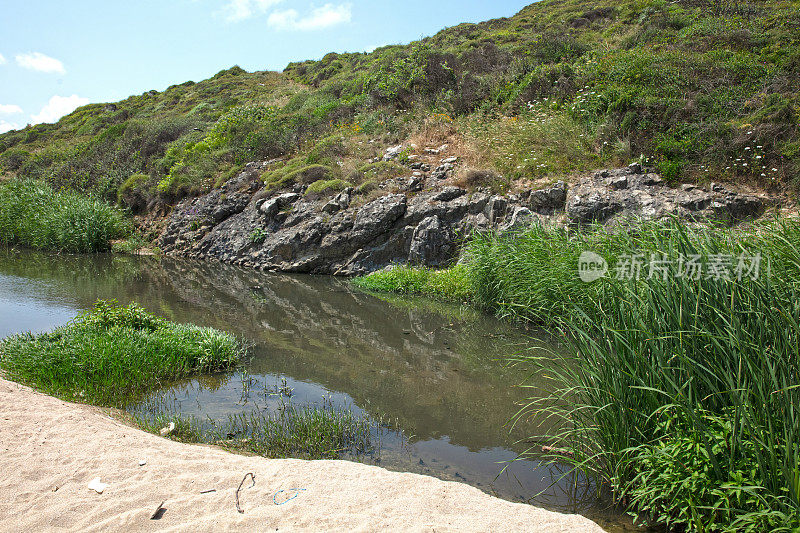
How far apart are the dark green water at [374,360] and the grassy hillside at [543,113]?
22.5ft

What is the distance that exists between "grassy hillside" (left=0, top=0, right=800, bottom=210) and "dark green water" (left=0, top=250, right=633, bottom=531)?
22.5 feet

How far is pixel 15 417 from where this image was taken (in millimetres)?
4398

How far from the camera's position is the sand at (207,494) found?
9.61ft

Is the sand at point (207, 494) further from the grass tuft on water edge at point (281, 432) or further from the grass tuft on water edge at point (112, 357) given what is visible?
the grass tuft on water edge at point (112, 357)

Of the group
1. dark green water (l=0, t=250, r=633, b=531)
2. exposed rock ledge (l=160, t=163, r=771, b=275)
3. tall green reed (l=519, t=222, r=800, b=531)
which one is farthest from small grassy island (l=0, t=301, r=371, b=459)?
exposed rock ledge (l=160, t=163, r=771, b=275)

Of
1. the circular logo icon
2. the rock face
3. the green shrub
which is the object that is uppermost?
the green shrub

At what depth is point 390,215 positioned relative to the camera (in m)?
15.8

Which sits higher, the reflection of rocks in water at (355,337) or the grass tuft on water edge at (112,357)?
the grass tuft on water edge at (112,357)

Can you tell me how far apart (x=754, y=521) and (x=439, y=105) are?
19892 millimetres

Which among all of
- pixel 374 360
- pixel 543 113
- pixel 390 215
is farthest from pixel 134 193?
pixel 374 360

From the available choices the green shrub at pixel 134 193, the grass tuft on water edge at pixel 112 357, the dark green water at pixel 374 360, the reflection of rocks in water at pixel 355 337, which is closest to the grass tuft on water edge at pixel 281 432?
the dark green water at pixel 374 360

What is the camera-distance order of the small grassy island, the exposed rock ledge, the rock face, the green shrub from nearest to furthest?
1. the small grassy island
2. the rock face
3. the exposed rock ledge
4. the green shrub

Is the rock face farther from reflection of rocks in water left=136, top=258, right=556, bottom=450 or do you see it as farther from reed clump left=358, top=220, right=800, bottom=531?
reed clump left=358, top=220, right=800, bottom=531

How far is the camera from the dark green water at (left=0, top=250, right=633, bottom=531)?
4.38 meters
